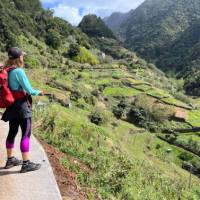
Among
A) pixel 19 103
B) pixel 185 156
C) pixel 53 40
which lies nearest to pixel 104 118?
pixel 185 156

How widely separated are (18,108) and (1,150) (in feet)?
6.22

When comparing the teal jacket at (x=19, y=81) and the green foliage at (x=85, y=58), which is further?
the green foliage at (x=85, y=58)

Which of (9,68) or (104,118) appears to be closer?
(9,68)

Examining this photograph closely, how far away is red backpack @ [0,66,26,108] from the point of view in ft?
22.7

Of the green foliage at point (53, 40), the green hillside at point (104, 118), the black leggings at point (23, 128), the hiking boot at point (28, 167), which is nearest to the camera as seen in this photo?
the black leggings at point (23, 128)

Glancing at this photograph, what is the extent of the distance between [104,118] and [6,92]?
3024cm

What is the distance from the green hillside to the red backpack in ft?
5.62

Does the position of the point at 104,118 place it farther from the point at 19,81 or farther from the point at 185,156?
the point at 19,81

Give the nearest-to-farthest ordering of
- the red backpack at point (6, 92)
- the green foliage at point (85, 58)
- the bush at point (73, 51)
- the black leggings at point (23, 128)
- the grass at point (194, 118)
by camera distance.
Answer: the red backpack at point (6, 92), the black leggings at point (23, 128), the grass at point (194, 118), the bush at point (73, 51), the green foliage at point (85, 58)

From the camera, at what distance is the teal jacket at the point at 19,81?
6.93m

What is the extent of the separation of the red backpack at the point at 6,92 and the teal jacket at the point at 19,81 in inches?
2.3

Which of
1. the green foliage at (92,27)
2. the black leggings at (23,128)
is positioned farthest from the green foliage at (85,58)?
the black leggings at (23,128)

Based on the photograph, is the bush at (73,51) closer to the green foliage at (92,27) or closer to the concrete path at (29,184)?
the green foliage at (92,27)

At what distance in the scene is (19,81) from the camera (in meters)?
6.96
